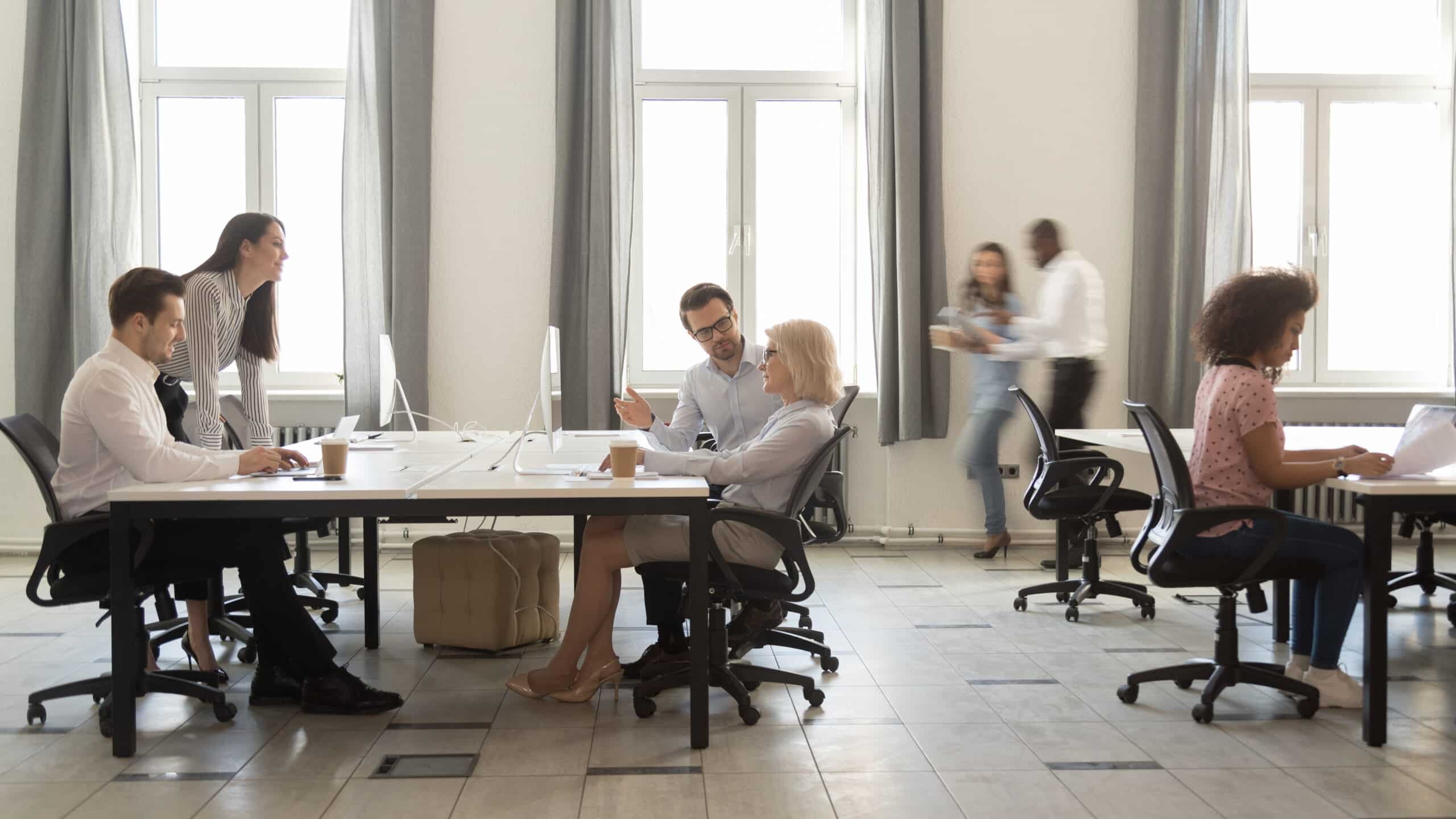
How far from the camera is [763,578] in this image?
2.93 m

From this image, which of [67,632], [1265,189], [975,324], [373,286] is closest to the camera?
[67,632]

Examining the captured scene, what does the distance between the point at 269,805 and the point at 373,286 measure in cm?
342

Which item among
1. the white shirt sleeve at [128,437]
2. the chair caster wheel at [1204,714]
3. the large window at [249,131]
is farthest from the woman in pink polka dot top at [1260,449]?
the large window at [249,131]

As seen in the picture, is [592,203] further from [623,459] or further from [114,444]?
[114,444]

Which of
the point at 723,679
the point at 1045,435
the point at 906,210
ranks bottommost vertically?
the point at 723,679

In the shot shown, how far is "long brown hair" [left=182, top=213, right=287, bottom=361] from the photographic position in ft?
11.5

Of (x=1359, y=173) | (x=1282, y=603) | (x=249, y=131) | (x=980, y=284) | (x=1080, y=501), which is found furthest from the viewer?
(x=1359, y=173)

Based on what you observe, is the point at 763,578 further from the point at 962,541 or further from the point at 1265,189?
the point at 1265,189

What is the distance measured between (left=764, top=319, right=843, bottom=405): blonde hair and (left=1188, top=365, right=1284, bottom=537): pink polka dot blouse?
3.06 feet

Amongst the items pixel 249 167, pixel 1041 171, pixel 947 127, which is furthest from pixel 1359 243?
pixel 249 167

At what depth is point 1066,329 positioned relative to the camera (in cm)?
482

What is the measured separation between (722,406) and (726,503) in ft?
3.33

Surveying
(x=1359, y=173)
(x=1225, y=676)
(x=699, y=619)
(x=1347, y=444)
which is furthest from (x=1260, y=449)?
(x=1359, y=173)

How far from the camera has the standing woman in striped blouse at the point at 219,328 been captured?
3.38 metres
